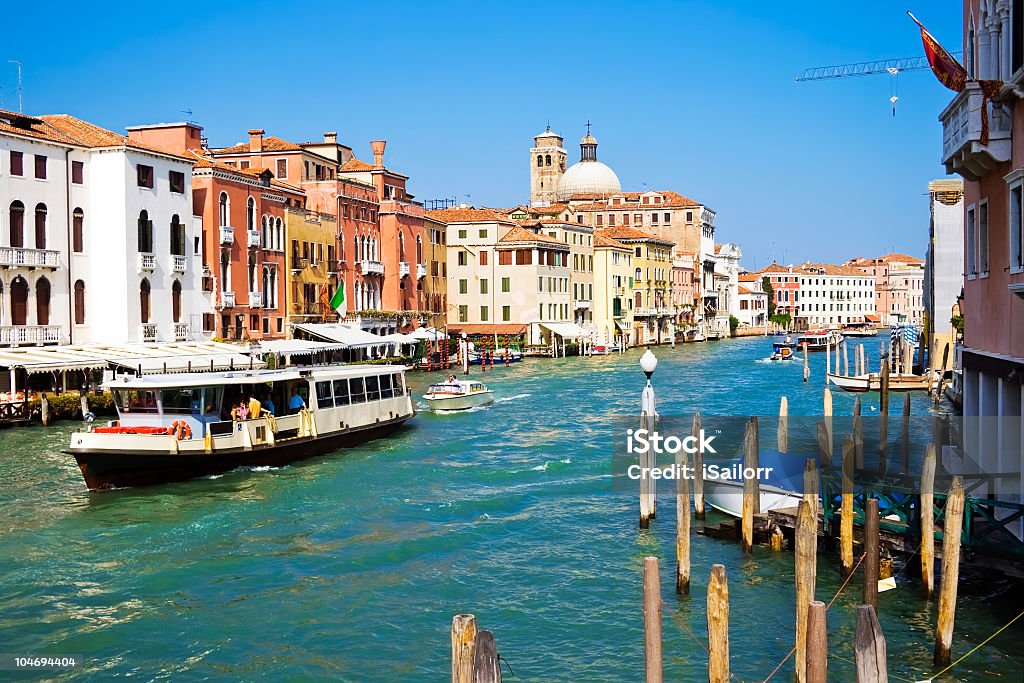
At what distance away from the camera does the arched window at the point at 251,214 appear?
120ft

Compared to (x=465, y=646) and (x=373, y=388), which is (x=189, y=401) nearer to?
(x=373, y=388)

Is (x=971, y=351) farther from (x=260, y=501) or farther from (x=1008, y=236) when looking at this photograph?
(x=260, y=501)

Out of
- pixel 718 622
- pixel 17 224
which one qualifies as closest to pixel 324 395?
pixel 17 224

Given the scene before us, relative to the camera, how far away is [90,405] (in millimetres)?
26359

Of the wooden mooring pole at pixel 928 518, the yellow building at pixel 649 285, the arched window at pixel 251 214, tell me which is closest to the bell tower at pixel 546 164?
the yellow building at pixel 649 285

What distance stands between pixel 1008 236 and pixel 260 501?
10.7 metres

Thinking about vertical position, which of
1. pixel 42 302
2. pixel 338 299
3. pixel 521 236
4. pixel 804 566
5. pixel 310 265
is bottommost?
pixel 804 566

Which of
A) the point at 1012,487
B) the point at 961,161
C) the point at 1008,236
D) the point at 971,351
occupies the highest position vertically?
the point at 961,161

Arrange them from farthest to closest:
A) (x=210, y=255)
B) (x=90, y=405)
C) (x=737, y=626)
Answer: (x=210, y=255)
(x=90, y=405)
(x=737, y=626)

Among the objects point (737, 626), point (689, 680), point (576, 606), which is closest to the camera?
point (689, 680)

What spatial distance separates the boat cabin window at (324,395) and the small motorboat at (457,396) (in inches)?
292

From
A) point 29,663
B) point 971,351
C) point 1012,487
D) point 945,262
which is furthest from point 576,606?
point 945,262

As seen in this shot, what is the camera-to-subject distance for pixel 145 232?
3153 centimetres

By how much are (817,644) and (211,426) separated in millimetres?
13019
